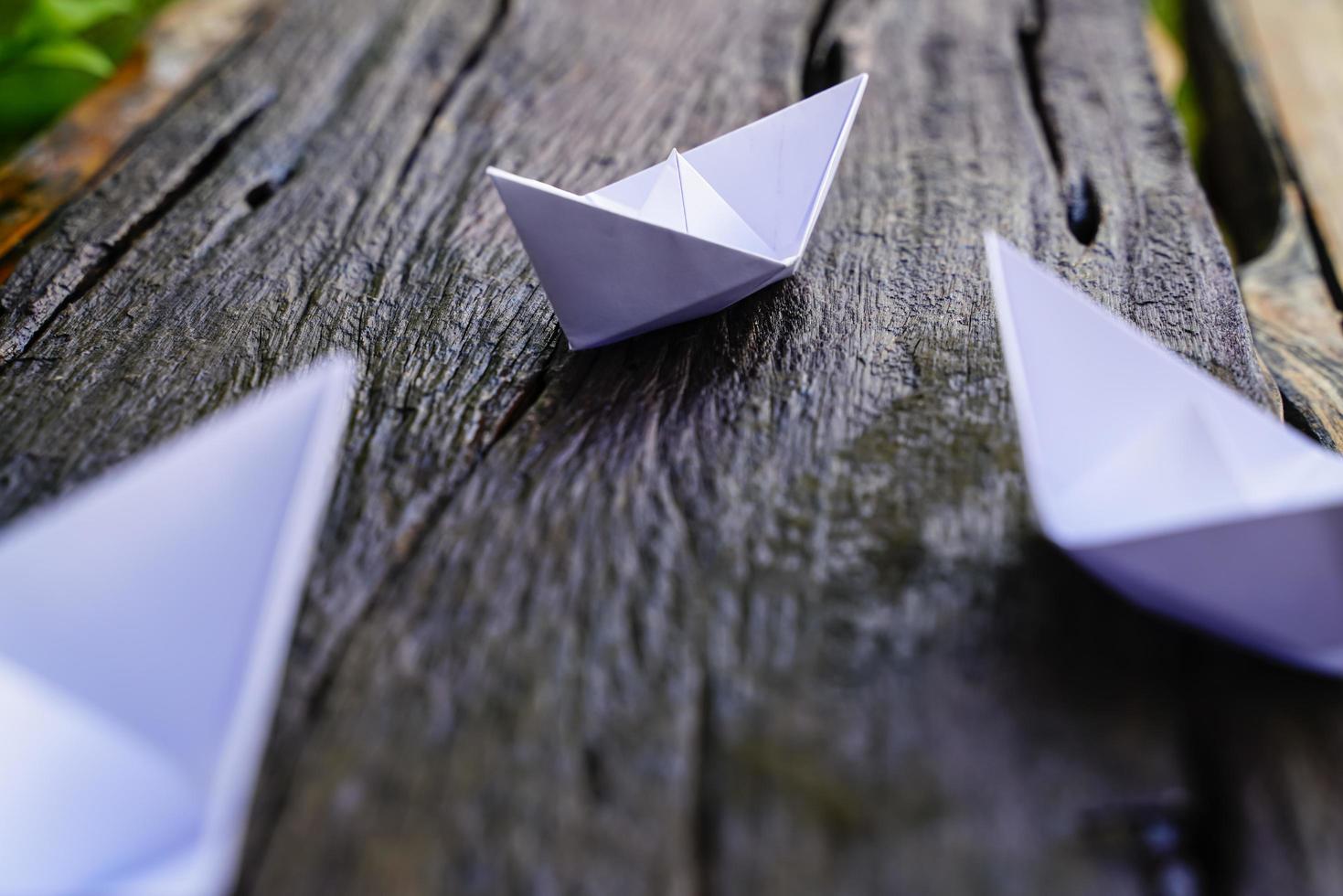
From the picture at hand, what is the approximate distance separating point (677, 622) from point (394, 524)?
173 millimetres

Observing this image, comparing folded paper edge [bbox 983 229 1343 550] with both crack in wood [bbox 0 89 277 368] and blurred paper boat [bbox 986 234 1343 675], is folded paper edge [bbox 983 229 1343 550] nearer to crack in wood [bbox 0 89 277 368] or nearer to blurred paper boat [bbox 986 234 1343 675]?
blurred paper boat [bbox 986 234 1343 675]

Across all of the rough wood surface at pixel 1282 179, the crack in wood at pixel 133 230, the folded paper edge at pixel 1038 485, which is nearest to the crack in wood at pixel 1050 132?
the rough wood surface at pixel 1282 179

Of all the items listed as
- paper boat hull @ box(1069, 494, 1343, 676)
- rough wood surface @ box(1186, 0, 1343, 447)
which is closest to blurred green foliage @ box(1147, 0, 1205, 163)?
rough wood surface @ box(1186, 0, 1343, 447)

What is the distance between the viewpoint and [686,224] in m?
0.74

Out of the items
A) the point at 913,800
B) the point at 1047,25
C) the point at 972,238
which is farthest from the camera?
the point at 1047,25

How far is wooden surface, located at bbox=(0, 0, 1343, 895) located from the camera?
421 millimetres

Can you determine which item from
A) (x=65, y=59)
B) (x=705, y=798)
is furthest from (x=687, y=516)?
(x=65, y=59)

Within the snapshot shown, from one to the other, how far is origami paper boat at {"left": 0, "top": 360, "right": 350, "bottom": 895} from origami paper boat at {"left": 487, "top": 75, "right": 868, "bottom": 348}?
0.23m

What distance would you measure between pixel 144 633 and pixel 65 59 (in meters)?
1.06

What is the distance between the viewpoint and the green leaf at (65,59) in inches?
47.5

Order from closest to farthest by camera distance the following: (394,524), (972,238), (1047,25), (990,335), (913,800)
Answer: (913,800) → (394,524) → (990,335) → (972,238) → (1047,25)

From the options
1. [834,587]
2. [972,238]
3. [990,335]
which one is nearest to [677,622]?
[834,587]

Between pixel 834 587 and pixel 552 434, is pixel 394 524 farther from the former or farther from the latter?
pixel 834 587

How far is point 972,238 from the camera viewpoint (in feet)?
2.75
